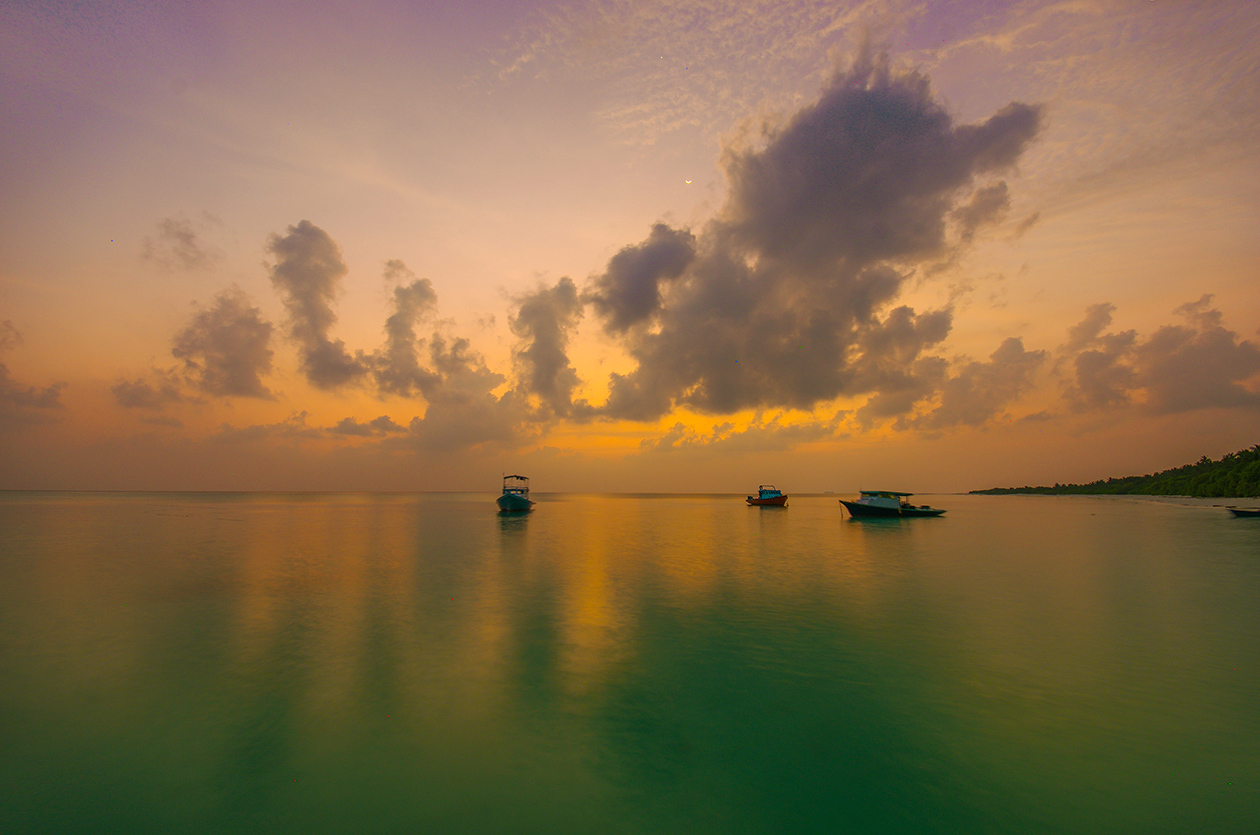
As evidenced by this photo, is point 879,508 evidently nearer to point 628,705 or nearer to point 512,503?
point 512,503

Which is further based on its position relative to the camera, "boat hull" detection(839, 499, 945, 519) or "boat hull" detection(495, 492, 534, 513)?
"boat hull" detection(495, 492, 534, 513)

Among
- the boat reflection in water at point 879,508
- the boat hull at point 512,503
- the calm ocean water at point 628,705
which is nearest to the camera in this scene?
the calm ocean water at point 628,705

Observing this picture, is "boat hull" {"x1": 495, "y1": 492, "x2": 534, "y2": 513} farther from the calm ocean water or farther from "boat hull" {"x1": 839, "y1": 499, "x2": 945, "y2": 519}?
the calm ocean water

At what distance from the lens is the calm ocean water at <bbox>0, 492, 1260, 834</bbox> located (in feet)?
27.9

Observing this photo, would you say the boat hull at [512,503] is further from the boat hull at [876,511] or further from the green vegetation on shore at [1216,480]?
the green vegetation on shore at [1216,480]

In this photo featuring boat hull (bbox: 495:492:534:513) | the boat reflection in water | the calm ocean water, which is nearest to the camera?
the calm ocean water

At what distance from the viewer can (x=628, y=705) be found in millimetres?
12516

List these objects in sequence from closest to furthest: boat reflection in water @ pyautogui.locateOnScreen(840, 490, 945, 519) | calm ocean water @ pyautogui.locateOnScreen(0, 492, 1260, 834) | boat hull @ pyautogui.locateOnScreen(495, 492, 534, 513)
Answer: calm ocean water @ pyautogui.locateOnScreen(0, 492, 1260, 834) → boat reflection in water @ pyautogui.locateOnScreen(840, 490, 945, 519) → boat hull @ pyautogui.locateOnScreen(495, 492, 534, 513)

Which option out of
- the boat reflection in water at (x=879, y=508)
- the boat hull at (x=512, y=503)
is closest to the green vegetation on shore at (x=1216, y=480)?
the boat reflection in water at (x=879, y=508)

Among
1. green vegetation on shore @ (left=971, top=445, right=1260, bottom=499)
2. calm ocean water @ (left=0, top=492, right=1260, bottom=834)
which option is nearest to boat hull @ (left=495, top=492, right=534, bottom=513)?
calm ocean water @ (left=0, top=492, right=1260, bottom=834)

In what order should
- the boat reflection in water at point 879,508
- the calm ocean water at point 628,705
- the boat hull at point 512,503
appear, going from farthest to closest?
the boat hull at point 512,503 < the boat reflection in water at point 879,508 < the calm ocean water at point 628,705

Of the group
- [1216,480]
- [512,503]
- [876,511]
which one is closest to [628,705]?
[876,511]

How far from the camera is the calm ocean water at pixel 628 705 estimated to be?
8508mm

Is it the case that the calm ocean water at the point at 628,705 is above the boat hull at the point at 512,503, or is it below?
below
